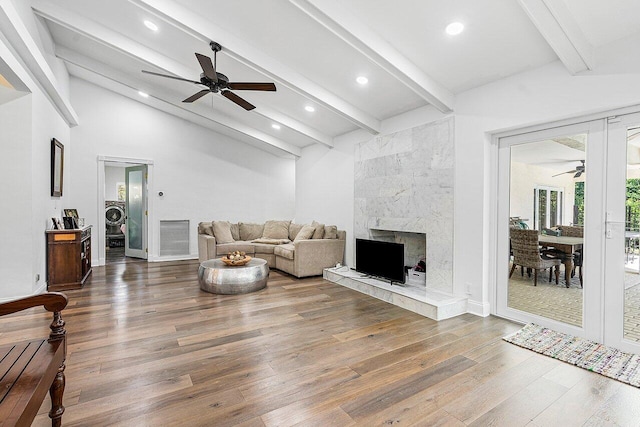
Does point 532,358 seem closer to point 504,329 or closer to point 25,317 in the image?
point 504,329

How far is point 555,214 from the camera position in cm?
321

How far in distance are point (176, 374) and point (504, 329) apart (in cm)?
312

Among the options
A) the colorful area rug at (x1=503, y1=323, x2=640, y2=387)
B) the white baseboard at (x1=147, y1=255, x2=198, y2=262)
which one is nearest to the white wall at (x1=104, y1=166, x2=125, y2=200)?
the white baseboard at (x1=147, y1=255, x2=198, y2=262)

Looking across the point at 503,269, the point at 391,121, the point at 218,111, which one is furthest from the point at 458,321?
the point at 218,111

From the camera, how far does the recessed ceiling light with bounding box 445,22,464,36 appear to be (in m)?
2.86

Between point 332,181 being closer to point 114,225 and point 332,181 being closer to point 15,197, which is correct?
point 15,197

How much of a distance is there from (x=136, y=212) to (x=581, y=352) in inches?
325

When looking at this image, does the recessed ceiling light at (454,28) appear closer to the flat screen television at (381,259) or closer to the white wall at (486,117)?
the white wall at (486,117)

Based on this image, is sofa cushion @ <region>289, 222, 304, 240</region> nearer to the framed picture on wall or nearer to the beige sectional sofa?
the beige sectional sofa

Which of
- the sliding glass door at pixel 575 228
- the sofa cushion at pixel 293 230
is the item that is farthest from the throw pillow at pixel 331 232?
the sliding glass door at pixel 575 228

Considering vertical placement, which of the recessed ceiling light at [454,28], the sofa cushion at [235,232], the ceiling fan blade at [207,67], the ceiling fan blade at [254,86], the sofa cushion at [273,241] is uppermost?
the recessed ceiling light at [454,28]

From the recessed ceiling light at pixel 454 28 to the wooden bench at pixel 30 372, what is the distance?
3.56 meters

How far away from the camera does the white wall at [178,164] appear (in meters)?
6.45

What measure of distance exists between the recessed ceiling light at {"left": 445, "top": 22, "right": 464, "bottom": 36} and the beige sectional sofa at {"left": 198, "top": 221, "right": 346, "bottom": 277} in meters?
3.66
